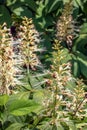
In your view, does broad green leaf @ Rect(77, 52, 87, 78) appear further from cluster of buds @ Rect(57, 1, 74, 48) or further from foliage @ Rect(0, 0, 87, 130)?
cluster of buds @ Rect(57, 1, 74, 48)

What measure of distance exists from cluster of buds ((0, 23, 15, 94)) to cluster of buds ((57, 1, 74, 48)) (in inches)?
41.7

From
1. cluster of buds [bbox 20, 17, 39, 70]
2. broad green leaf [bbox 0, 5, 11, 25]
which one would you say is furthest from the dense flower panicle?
broad green leaf [bbox 0, 5, 11, 25]

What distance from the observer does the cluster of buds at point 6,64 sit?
2.29 m

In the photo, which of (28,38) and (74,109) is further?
(28,38)

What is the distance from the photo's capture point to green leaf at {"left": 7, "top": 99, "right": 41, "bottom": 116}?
223 centimetres

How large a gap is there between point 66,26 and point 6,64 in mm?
1164

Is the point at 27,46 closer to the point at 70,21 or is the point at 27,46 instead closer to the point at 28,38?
the point at 28,38

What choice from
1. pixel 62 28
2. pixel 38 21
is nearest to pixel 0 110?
pixel 62 28

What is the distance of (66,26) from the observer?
338cm

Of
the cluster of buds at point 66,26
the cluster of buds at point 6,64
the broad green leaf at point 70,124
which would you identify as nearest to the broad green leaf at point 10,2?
the cluster of buds at point 66,26

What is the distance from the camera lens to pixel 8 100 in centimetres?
234

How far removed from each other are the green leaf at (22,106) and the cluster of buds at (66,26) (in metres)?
1.23

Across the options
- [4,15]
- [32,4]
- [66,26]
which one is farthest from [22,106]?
[32,4]

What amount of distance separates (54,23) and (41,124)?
5.75ft
